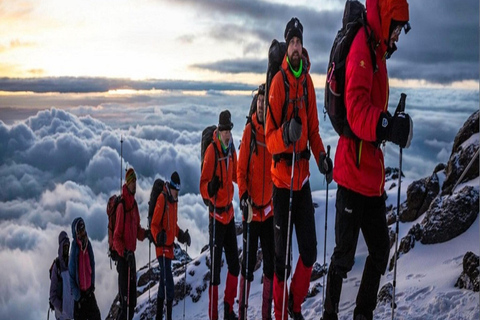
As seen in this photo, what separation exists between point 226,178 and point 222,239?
1.11 meters

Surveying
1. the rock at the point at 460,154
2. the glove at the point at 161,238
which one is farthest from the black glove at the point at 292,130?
the rock at the point at 460,154

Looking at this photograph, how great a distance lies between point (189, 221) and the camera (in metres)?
174

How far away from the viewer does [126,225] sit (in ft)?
32.6

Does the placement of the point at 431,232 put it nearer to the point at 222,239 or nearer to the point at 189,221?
the point at 222,239

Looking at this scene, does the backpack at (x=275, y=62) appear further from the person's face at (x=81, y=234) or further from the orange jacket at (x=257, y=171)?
the person's face at (x=81, y=234)

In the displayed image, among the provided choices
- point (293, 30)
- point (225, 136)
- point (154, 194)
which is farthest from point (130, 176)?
point (293, 30)

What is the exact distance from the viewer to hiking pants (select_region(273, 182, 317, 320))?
585cm

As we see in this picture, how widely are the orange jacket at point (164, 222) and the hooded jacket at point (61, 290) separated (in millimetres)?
1992

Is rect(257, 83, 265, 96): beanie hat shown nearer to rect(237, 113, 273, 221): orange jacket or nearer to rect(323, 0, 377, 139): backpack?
rect(237, 113, 273, 221): orange jacket

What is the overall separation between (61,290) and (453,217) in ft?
29.7

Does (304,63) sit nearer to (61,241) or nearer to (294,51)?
(294,51)

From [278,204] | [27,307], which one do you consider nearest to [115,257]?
[278,204]

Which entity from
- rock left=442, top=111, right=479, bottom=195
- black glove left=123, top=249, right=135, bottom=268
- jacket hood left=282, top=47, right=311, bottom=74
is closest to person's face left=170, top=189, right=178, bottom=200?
black glove left=123, top=249, right=135, bottom=268

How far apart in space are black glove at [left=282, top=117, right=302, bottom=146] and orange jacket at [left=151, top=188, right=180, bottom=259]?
5458mm
